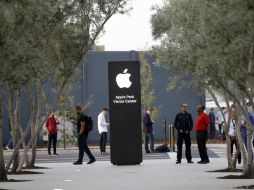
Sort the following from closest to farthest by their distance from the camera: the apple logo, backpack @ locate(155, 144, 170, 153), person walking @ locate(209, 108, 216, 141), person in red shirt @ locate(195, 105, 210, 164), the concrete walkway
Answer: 1. the concrete walkway
2. person in red shirt @ locate(195, 105, 210, 164)
3. the apple logo
4. backpack @ locate(155, 144, 170, 153)
5. person walking @ locate(209, 108, 216, 141)

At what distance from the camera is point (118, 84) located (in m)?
25.9

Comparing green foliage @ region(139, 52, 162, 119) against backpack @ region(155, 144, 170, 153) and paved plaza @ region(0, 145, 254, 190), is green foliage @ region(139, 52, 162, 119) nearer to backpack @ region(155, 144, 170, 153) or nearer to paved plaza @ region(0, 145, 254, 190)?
backpack @ region(155, 144, 170, 153)

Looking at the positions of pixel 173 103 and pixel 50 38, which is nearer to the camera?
pixel 50 38


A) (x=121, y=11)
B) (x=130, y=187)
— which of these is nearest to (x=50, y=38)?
(x=121, y=11)

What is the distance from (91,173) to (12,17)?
9.53 meters

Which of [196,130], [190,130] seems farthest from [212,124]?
[196,130]

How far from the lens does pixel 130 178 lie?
1991 centimetres

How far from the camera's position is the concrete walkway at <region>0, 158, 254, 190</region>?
56.4 feet

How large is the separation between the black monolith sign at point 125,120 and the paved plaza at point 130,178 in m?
0.53

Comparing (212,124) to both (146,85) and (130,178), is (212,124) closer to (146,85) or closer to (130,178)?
(146,85)

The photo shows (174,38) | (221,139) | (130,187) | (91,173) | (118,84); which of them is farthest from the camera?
(221,139)

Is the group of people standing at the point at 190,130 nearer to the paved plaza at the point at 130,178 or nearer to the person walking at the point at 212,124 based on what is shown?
the paved plaza at the point at 130,178

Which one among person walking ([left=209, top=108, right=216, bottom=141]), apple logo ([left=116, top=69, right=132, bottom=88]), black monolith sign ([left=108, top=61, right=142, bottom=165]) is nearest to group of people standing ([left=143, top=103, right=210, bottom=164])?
black monolith sign ([left=108, top=61, right=142, bottom=165])

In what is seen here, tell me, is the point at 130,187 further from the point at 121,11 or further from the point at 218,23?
the point at 121,11
